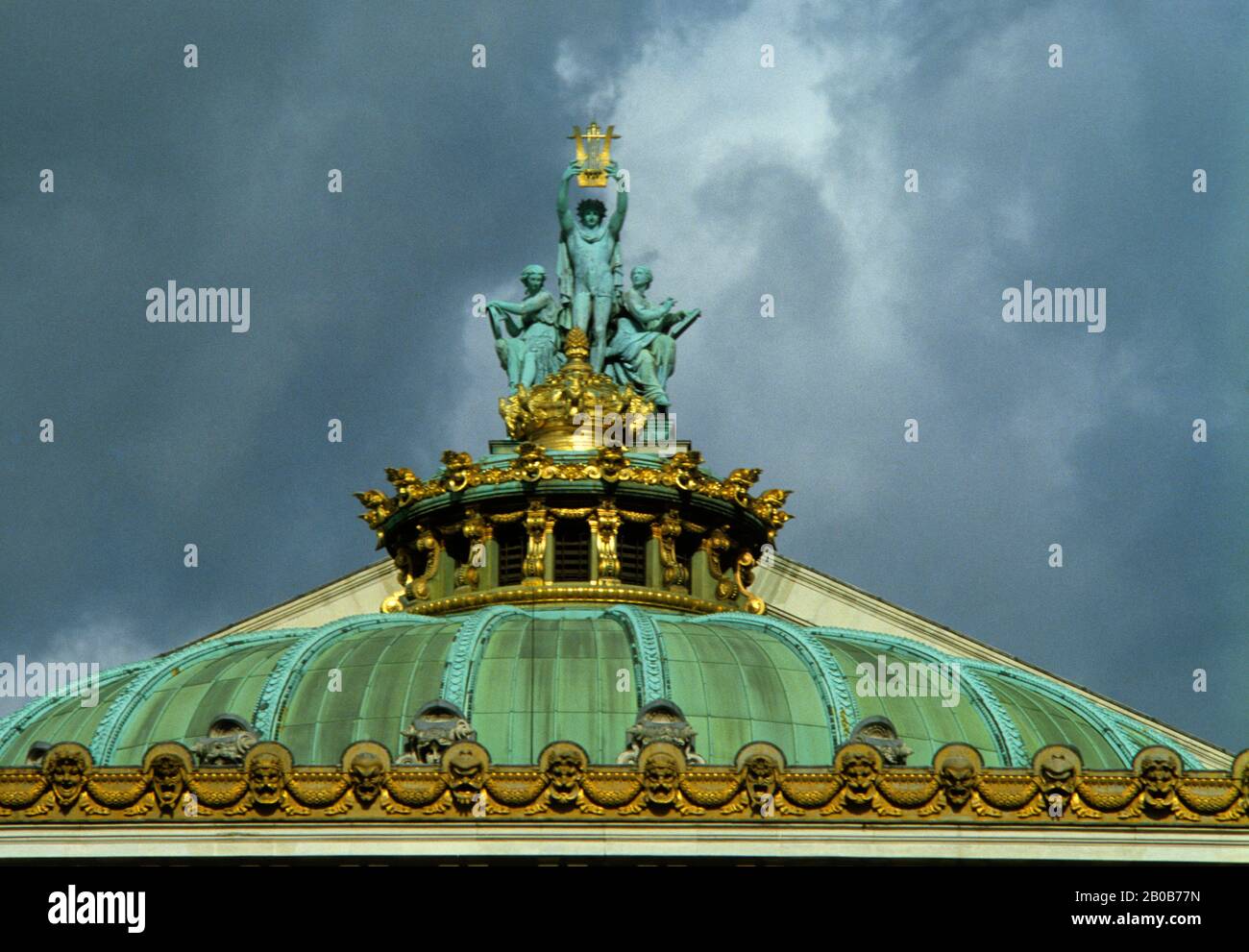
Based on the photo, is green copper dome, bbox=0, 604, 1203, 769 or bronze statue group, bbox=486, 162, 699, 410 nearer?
green copper dome, bbox=0, 604, 1203, 769

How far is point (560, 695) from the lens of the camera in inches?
2242

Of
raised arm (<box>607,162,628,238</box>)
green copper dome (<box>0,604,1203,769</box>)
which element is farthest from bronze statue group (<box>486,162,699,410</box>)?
green copper dome (<box>0,604,1203,769</box>)

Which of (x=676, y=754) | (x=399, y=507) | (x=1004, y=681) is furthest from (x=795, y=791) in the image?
(x=399, y=507)

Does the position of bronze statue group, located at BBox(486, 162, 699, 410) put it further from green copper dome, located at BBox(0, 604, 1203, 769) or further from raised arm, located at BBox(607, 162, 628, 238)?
green copper dome, located at BBox(0, 604, 1203, 769)

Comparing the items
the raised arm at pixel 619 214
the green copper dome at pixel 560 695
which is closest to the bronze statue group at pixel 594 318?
the raised arm at pixel 619 214

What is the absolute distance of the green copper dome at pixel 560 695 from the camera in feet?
186

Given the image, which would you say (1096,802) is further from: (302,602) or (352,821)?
(302,602)

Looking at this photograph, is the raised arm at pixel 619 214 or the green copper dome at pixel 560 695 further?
the raised arm at pixel 619 214

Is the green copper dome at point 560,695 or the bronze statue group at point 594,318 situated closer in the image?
the green copper dome at point 560,695

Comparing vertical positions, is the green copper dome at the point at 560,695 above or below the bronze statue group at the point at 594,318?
below

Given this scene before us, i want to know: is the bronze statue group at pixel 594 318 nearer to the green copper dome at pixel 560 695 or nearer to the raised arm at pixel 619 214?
the raised arm at pixel 619 214

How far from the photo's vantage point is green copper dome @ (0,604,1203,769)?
56.6 m

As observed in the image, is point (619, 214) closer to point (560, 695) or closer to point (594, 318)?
point (594, 318)

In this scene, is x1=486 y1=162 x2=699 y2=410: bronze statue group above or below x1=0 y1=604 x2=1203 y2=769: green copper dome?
above
